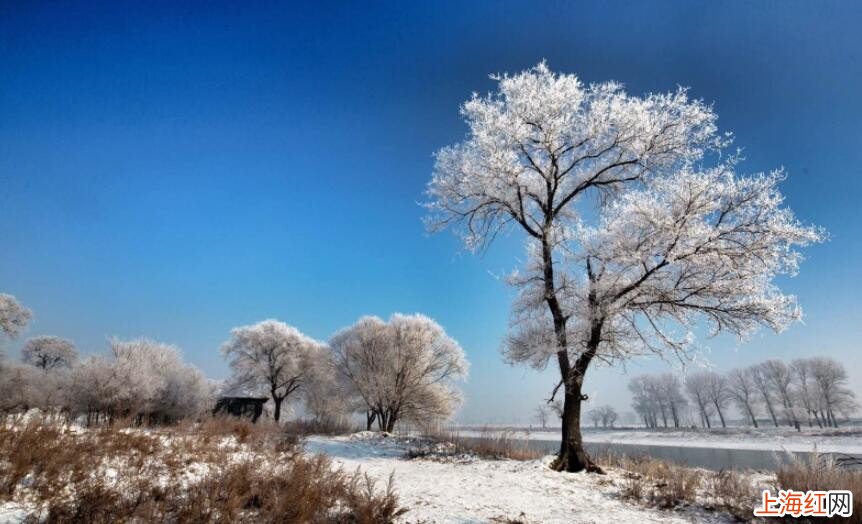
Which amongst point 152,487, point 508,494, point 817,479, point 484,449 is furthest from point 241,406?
point 817,479

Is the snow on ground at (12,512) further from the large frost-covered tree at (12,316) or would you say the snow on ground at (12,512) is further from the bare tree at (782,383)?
the bare tree at (782,383)

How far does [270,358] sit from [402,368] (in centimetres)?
1510

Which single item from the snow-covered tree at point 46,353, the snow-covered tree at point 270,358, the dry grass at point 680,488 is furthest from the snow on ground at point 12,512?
the snow-covered tree at point 46,353

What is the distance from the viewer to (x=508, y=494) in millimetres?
7828

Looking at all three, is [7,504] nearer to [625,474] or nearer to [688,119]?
[625,474]

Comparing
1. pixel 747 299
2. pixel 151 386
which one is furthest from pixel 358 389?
pixel 747 299

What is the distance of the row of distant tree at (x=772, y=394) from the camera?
62.4 meters

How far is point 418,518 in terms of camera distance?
19.1 ft

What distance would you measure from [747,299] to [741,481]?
5147 mm

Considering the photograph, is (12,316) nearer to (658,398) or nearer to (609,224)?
(609,224)

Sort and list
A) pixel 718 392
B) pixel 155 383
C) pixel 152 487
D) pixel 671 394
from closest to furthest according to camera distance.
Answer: pixel 152 487 < pixel 155 383 < pixel 718 392 < pixel 671 394

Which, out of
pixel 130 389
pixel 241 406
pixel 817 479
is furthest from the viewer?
pixel 241 406

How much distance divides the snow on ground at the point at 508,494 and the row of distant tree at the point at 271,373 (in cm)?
1397

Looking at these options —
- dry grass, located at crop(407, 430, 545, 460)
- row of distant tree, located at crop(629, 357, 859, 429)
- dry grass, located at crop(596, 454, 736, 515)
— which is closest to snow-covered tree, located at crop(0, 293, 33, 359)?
dry grass, located at crop(407, 430, 545, 460)
